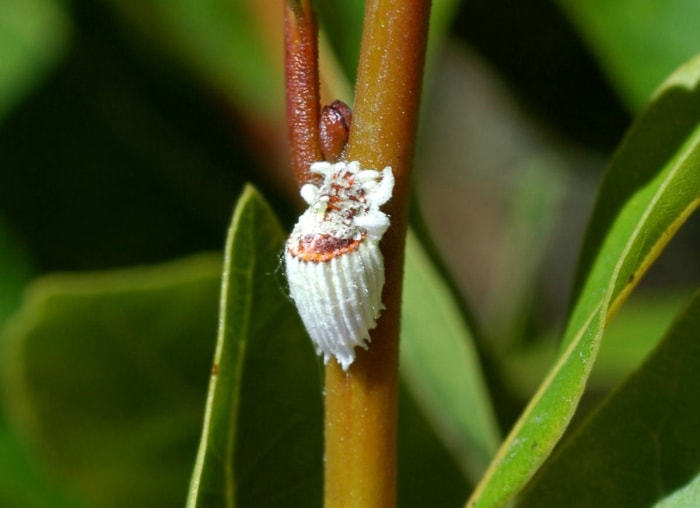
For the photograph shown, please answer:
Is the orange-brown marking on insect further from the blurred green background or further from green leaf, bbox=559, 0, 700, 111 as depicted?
green leaf, bbox=559, 0, 700, 111

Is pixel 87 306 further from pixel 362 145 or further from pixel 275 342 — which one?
pixel 362 145

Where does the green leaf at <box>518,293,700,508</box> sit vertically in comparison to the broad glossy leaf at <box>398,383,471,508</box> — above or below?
above

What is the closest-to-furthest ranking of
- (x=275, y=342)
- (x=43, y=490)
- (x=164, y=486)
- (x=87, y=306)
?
(x=275, y=342) < (x=87, y=306) < (x=164, y=486) < (x=43, y=490)

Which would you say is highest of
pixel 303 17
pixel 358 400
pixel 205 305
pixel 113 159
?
pixel 113 159

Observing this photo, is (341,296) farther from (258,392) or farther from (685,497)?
(685,497)

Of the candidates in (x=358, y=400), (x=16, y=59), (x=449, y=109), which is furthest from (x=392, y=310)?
(x=449, y=109)

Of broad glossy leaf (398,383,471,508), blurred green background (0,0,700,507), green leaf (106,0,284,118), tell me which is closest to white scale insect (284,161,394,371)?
broad glossy leaf (398,383,471,508)

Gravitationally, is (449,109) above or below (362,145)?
above
